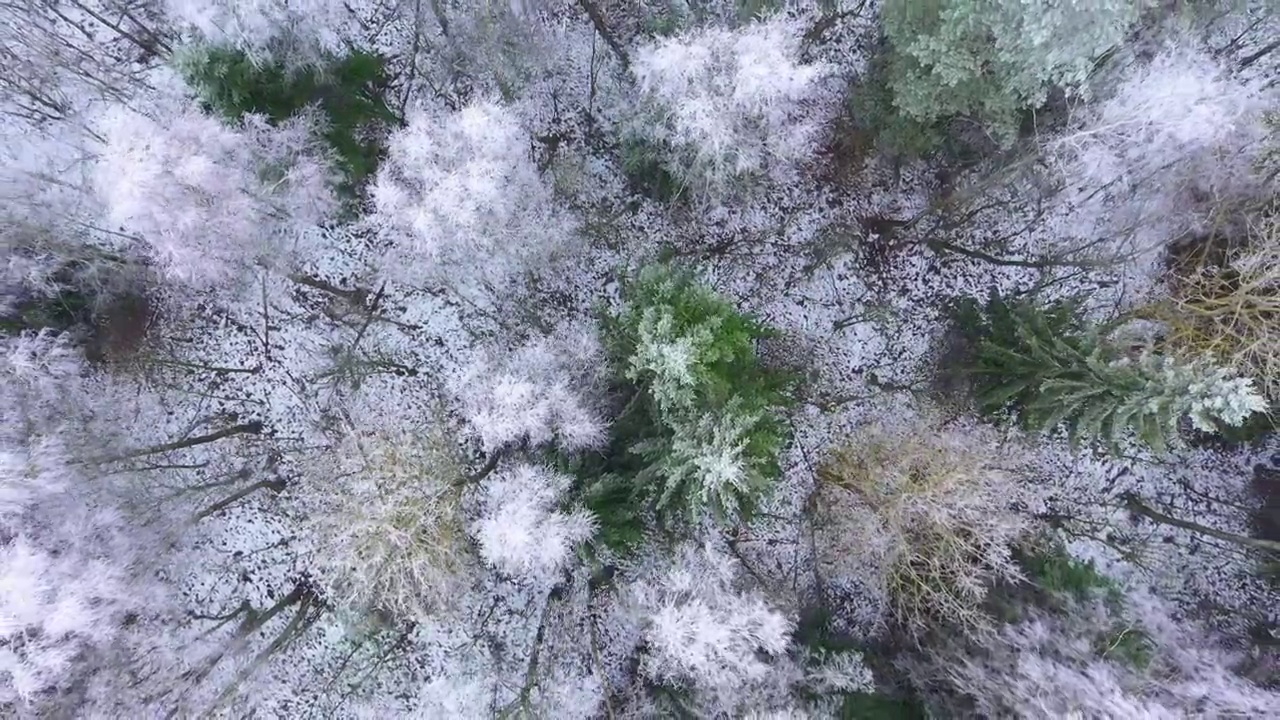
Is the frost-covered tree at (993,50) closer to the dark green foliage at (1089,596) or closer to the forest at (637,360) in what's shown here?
the forest at (637,360)

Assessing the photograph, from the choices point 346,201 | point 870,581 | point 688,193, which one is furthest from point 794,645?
point 346,201

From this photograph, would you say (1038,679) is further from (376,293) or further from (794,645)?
(376,293)

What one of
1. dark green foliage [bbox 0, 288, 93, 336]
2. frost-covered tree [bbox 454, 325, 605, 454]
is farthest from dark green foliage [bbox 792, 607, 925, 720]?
dark green foliage [bbox 0, 288, 93, 336]

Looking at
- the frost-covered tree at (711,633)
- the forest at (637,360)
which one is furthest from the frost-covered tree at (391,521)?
the frost-covered tree at (711,633)

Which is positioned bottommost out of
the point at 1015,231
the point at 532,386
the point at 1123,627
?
the point at 1123,627

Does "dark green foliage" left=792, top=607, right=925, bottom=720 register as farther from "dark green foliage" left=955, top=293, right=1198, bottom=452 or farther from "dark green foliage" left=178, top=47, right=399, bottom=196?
"dark green foliage" left=178, top=47, right=399, bottom=196

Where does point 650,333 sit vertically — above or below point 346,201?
below
